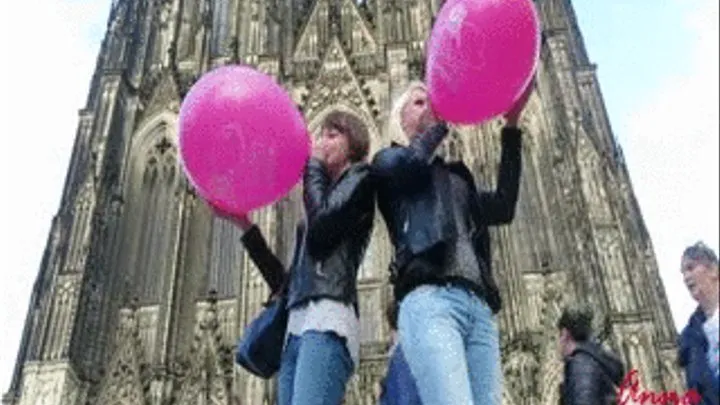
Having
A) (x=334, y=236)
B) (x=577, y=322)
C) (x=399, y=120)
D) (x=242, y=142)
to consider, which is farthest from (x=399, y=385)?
(x=577, y=322)

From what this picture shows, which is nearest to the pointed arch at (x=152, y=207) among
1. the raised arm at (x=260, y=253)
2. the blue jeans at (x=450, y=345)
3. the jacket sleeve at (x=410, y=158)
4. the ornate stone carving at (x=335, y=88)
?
the ornate stone carving at (x=335, y=88)

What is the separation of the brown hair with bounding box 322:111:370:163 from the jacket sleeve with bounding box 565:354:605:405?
1897 mm

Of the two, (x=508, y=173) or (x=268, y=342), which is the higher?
(x=508, y=173)

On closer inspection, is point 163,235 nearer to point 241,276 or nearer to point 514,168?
point 241,276

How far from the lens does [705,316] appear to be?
154 inches

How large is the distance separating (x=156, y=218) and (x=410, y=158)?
52.9 ft

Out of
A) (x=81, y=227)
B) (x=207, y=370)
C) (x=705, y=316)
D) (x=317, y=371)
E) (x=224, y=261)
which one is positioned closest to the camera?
(x=317, y=371)

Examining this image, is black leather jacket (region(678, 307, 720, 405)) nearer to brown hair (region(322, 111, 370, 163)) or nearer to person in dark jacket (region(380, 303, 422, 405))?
person in dark jacket (region(380, 303, 422, 405))

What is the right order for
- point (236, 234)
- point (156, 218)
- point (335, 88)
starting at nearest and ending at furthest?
point (236, 234) < point (156, 218) < point (335, 88)

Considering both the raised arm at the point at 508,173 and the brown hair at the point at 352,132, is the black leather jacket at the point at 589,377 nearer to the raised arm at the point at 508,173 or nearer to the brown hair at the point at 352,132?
the raised arm at the point at 508,173

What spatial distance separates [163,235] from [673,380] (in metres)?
10.4

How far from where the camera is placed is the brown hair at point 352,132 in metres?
3.74

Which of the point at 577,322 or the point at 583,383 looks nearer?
the point at 583,383

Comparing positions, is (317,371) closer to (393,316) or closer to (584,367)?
(393,316)
